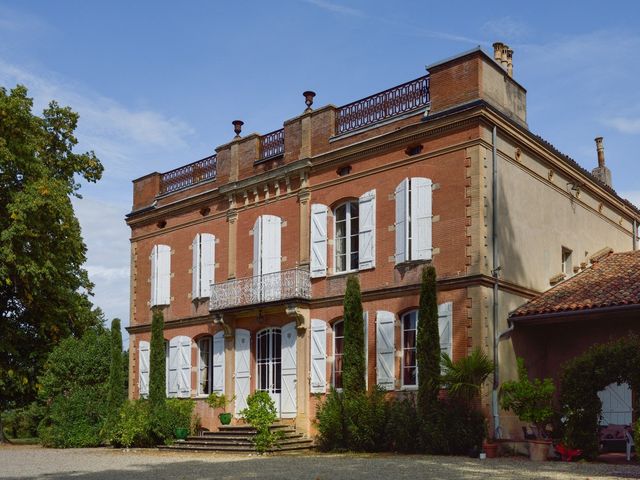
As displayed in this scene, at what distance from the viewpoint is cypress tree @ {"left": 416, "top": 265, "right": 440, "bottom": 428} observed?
16.3m

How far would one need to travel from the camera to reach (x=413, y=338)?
18.0m

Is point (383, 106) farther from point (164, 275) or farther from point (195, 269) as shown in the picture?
point (164, 275)

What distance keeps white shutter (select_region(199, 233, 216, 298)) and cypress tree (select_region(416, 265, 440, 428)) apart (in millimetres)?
8446

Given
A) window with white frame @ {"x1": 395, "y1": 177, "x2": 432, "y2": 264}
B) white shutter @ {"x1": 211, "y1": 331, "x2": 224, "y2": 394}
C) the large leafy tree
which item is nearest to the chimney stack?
window with white frame @ {"x1": 395, "y1": 177, "x2": 432, "y2": 264}

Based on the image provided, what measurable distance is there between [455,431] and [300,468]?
3.59 metres

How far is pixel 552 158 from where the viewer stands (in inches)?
783

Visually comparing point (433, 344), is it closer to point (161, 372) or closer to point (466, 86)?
point (466, 86)

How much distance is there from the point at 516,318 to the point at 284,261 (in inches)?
258

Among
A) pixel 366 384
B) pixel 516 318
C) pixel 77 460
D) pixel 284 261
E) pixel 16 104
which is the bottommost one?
pixel 77 460

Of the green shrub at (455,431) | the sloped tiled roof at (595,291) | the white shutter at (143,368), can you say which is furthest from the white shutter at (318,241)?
the white shutter at (143,368)

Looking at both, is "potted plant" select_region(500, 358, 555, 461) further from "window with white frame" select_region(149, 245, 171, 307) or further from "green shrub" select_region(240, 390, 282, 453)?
"window with white frame" select_region(149, 245, 171, 307)

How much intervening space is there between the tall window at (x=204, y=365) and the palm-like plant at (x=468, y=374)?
9111mm

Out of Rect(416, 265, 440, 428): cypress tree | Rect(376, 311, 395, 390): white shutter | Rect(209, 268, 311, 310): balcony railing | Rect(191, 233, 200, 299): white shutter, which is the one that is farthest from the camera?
Rect(191, 233, 200, 299): white shutter

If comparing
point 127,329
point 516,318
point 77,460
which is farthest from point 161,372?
point 516,318
